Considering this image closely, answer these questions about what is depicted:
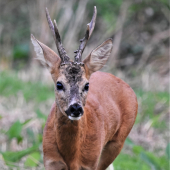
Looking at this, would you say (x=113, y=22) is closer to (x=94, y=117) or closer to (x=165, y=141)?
(x=165, y=141)

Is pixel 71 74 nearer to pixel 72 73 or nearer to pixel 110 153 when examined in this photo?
pixel 72 73

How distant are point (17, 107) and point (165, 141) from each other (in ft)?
10.1

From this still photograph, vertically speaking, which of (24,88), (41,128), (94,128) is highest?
(94,128)

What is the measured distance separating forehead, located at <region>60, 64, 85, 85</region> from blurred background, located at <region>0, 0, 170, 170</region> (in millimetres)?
3177

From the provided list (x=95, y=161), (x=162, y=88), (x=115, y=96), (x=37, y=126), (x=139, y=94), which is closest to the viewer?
(x=95, y=161)

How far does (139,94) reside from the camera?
10453mm

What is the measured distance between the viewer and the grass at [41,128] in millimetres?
6641

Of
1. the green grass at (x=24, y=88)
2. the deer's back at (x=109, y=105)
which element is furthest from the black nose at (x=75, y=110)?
the green grass at (x=24, y=88)

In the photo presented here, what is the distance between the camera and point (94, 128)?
519cm

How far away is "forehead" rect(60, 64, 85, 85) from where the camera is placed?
4.58 m

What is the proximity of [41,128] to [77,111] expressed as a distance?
3.94 meters

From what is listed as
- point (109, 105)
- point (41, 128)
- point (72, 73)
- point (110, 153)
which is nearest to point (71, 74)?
point (72, 73)

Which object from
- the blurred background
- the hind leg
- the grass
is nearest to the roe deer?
the hind leg

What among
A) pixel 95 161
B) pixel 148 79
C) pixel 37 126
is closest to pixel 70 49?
pixel 148 79
